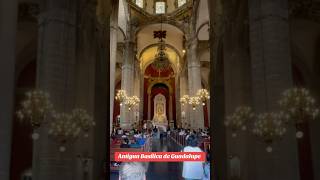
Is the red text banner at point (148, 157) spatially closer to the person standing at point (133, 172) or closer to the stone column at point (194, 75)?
the person standing at point (133, 172)

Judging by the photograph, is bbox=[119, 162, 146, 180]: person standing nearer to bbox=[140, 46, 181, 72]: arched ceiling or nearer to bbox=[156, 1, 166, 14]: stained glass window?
bbox=[156, 1, 166, 14]: stained glass window

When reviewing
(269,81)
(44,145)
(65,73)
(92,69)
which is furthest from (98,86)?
(269,81)

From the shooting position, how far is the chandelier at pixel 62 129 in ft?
27.5

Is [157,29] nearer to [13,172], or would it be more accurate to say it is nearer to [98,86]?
[98,86]

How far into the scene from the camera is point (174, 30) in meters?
→ 31.5

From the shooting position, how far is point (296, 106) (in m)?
8.13

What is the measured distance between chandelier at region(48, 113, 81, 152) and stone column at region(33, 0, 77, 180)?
0.42ft

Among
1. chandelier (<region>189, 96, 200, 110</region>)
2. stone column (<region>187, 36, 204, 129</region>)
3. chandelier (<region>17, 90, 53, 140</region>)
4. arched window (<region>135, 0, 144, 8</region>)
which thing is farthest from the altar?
chandelier (<region>17, 90, 53, 140</region>)

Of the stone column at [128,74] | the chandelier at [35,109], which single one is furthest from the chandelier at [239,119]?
the stone column at [128,74]

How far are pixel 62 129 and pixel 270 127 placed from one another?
5.03 m

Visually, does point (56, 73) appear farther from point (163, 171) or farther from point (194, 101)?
point (194, 101)

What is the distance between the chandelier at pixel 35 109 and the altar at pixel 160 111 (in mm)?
33003

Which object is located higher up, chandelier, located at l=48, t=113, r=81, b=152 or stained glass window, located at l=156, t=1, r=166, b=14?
stained glass window, located at l=156, t=1, r=166, b=14

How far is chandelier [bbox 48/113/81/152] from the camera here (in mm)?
8375
